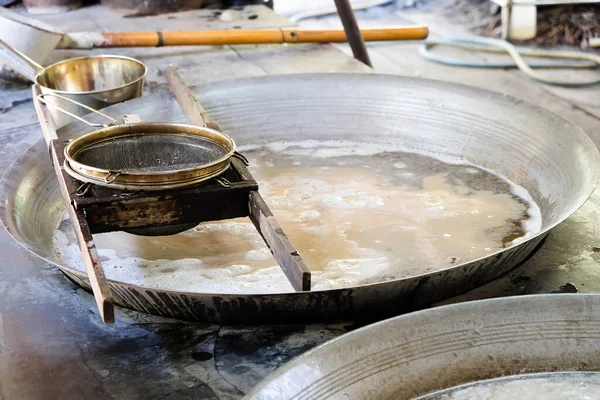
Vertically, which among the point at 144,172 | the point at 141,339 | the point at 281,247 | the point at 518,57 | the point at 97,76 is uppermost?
the point at 144,172

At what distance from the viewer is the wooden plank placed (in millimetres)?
1297

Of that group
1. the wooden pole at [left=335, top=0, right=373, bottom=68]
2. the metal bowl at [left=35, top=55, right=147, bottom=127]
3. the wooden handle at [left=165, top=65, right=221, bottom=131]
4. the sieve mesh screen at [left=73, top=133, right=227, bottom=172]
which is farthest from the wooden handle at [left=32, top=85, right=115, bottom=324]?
the wooden pole at [left=335, top=0, right=373, bottom=68]

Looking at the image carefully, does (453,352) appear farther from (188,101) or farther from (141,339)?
(188,101)

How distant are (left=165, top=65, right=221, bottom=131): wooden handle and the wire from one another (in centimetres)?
311

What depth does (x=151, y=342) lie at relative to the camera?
5.08 feet

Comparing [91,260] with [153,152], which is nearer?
[91,260]

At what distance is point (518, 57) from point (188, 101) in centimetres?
347

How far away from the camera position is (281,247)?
1377mm

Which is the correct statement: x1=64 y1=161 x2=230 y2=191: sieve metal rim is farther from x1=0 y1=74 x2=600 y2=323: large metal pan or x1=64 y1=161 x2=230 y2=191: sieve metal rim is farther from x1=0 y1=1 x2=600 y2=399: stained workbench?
x1=0 y1=1 x2=600 y2=399: stained workbench

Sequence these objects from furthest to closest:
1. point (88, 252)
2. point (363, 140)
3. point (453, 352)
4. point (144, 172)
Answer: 1. point (363, 140)
2. point (144, 172)
3. point (88, 252)
4. point (453, 352)

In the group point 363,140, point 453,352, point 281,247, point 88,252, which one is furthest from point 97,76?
point 453,352

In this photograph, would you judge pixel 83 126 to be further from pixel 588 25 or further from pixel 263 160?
pixel 588 25

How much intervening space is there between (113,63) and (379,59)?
2964mm

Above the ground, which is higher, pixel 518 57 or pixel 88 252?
pixel 88 252
